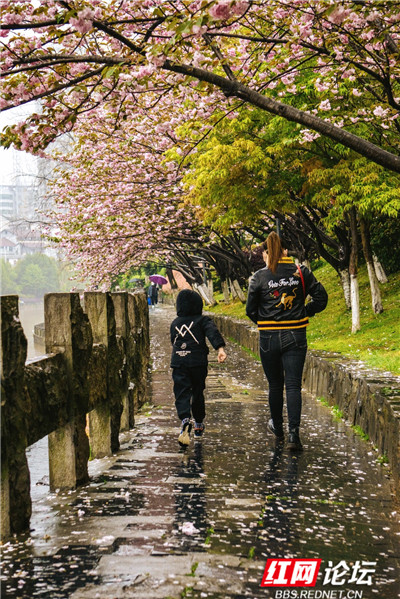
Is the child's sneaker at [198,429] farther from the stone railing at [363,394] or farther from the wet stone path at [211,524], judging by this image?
the stone railing at [363,394]

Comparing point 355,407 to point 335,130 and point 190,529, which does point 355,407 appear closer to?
point 335,130

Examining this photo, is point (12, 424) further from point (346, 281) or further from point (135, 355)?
point (346, 281)

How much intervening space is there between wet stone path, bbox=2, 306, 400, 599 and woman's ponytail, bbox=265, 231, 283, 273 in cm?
182

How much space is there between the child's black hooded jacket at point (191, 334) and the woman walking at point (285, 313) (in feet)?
1.96

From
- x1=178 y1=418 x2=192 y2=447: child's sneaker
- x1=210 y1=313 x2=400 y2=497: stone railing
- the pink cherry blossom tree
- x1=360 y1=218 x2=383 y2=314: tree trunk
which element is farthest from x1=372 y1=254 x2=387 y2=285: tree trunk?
x1=178 y1=418 x2=192 y2=447: child's sneaker

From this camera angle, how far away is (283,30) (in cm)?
909

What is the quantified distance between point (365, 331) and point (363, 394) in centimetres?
846

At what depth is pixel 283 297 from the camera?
687 cm

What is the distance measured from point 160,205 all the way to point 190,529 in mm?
20880

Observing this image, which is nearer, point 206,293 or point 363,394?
point 363,394

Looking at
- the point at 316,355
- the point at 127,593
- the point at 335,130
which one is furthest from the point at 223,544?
the point at 316,355

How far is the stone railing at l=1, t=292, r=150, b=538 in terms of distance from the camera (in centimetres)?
396

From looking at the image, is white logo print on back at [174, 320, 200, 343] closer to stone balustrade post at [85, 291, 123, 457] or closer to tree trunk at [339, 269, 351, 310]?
stone balustrade post at [85, 291, 123, 457]
